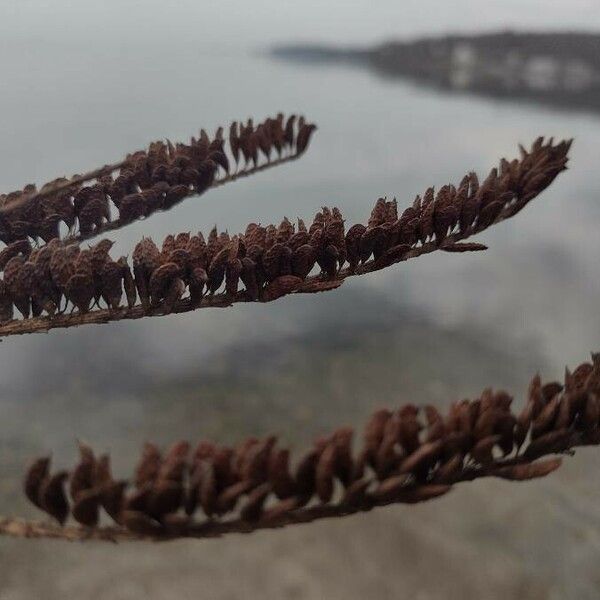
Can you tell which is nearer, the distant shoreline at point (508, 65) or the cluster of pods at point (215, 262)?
the cluster of pods at point (215, 262)

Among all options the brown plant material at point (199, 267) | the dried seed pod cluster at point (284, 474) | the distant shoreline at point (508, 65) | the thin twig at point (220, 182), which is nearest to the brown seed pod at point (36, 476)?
the dried seed pod cluster at point (284, 474)

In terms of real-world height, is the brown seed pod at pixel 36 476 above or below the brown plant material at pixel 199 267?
below

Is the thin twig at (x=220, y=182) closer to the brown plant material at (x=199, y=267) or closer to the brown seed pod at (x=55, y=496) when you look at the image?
the brown plant material at (x=199, y=267)

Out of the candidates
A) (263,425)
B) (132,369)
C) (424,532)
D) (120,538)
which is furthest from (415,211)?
(132,369)

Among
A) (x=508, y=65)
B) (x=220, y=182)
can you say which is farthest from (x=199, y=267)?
(x=508, y=65)

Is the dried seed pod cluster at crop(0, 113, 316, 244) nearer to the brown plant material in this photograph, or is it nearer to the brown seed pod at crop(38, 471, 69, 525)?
the brown plant material

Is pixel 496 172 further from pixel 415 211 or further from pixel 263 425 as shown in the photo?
pixel 263 425

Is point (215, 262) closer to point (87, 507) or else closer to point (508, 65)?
point (87, 507)
